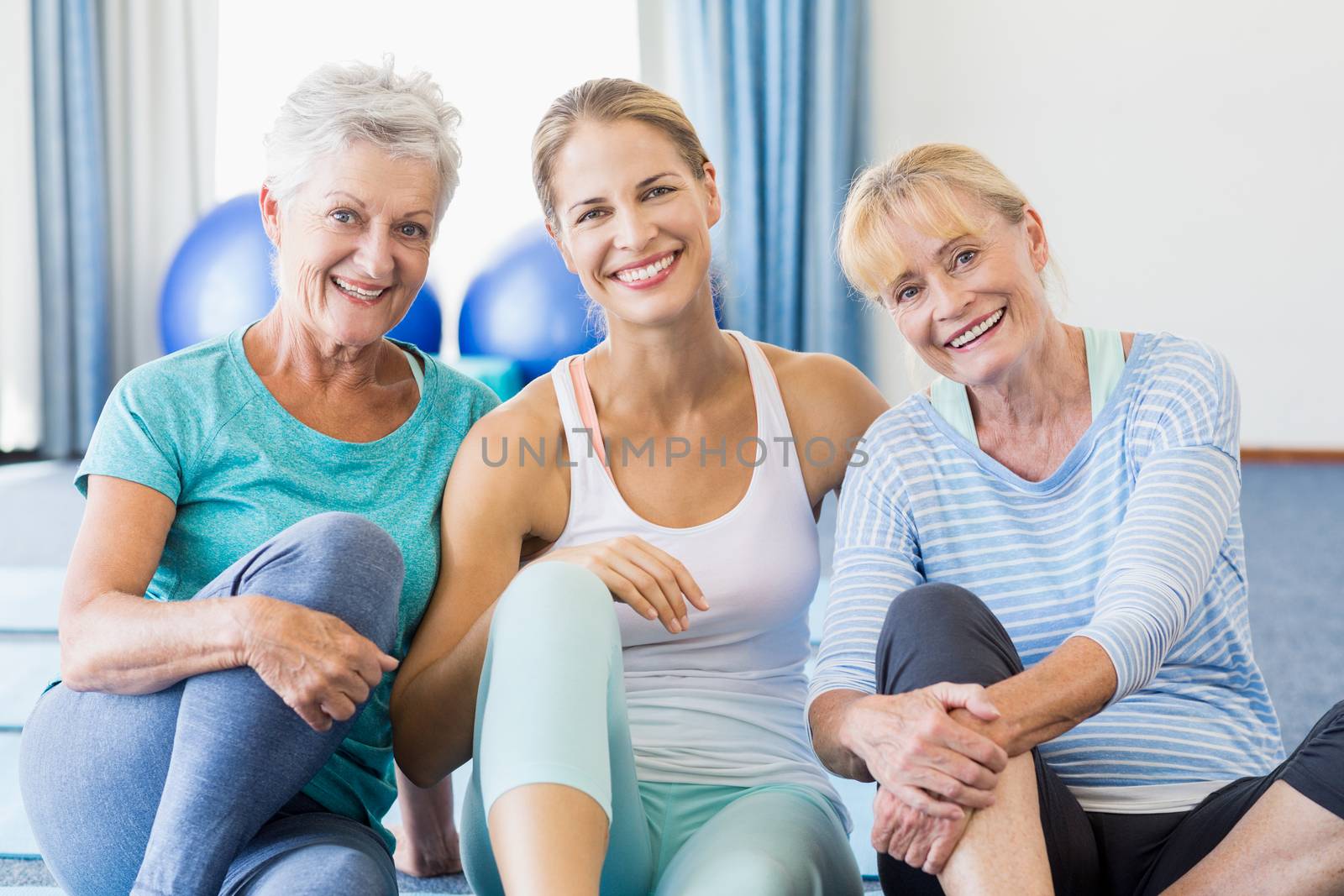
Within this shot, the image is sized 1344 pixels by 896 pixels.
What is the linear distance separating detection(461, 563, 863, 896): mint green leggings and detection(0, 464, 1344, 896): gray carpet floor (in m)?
0.46

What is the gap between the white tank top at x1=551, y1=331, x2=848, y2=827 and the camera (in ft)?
4.40

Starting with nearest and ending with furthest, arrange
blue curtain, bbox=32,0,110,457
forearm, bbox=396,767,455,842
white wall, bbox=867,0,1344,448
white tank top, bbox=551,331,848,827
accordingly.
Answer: white tank top, bbox=551,331,848,827, forearm, bbox=396,767,455,842, blue curtain, bbox=32,0,110,457, white wall, bbox=867,0,1344,448

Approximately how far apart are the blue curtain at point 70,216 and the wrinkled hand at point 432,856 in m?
4.16

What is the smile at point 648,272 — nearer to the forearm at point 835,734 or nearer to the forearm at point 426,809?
the forearm at point 835,734

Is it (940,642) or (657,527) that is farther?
(657,527)

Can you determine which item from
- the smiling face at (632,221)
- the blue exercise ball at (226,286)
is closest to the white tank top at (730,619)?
the smiling face at (632,221)

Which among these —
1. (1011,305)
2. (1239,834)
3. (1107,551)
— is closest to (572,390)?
(1011,305)

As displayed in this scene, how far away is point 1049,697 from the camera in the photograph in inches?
41.6

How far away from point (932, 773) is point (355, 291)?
794mm

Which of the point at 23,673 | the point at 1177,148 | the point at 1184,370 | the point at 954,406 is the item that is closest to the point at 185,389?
the point at 954,406

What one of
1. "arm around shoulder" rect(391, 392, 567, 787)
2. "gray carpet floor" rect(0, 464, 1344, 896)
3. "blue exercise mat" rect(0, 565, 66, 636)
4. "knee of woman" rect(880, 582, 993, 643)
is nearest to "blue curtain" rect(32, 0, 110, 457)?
"gray carpet floor" rect(0, 464, 1344, 896)

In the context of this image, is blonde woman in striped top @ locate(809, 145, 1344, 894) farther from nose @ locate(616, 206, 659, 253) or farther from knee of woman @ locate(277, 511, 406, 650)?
knee of woman @ locate(277, 511, 406, 650)

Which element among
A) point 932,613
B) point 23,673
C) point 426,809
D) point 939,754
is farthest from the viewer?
point 23,673

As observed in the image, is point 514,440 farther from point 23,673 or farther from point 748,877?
point 23,673
